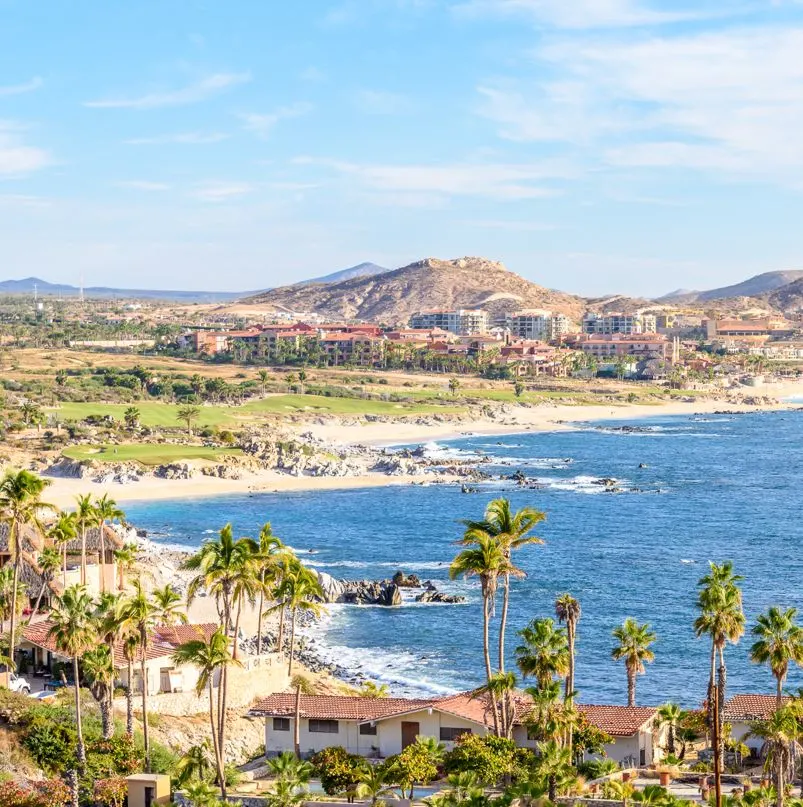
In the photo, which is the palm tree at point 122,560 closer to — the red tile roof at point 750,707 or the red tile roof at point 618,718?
the red tile roof at point 618,718

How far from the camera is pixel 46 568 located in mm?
57812

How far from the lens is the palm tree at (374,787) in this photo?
3812 centimetres

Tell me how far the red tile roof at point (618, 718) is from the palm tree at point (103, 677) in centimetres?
1543

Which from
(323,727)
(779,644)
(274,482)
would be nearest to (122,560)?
(323,727)

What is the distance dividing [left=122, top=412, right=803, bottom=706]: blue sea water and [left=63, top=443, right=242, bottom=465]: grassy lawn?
1196cm

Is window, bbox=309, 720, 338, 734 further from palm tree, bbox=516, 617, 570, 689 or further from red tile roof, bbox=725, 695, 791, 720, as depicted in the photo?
red tile roof, bbox=725, 695, 791, 720

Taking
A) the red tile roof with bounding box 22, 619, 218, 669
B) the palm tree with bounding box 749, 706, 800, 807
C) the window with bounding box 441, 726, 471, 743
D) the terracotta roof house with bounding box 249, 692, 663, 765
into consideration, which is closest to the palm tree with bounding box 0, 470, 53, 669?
the red tile roof with bounding box 22, 619, 218, 669

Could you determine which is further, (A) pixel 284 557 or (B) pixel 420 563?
(B) pixel 420 563

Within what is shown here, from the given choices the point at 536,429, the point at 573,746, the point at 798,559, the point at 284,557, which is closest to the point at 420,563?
the point at 798,559

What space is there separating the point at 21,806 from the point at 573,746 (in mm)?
16847

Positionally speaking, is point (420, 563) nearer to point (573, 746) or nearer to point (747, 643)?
point (747, 643)

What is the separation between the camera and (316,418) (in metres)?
178

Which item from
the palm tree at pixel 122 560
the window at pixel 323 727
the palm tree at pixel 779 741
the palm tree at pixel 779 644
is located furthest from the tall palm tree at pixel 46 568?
the palm tree at pixel 779 741

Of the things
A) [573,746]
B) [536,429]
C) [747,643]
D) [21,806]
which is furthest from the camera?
[536,429]
